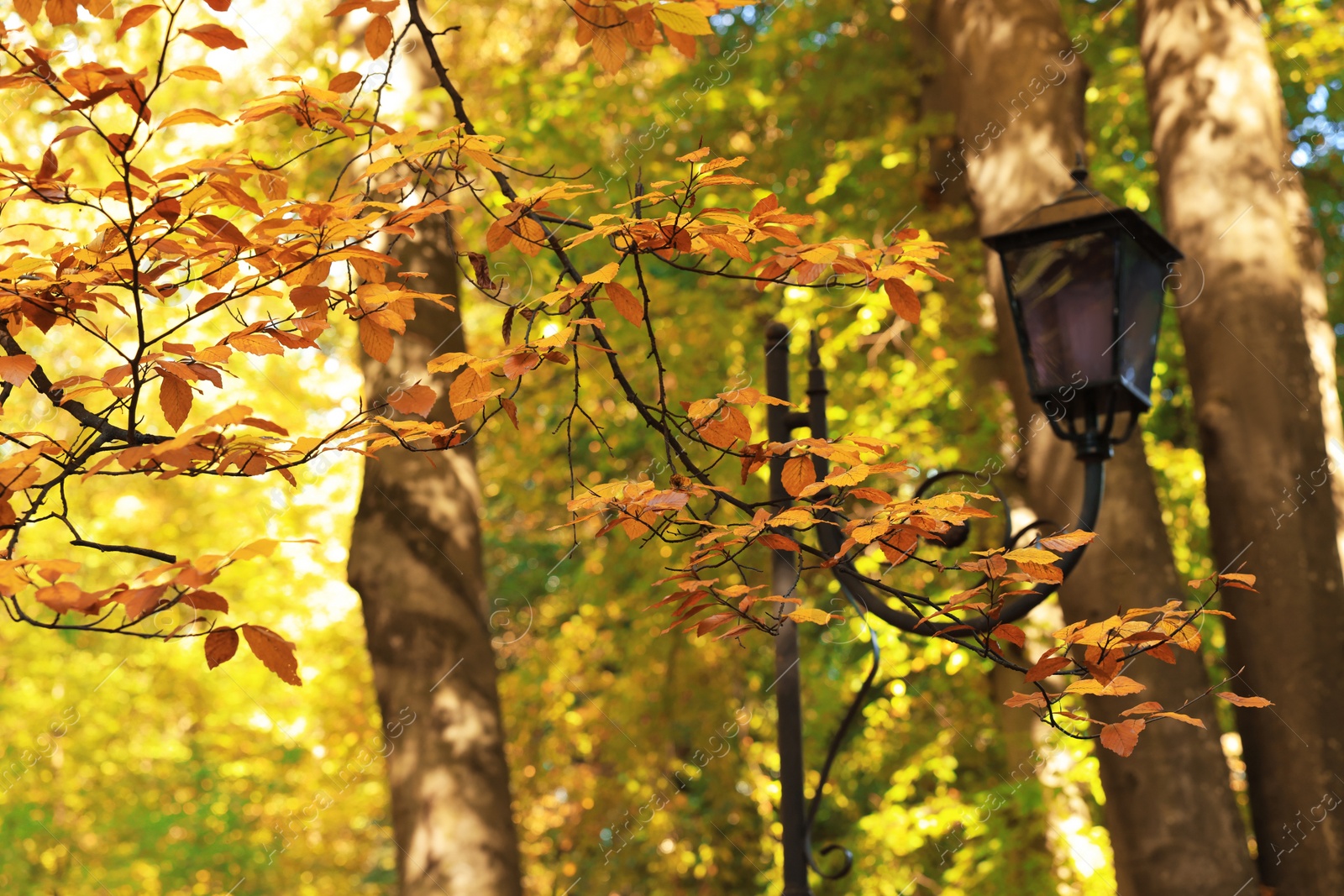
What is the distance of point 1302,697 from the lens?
4.93 metres

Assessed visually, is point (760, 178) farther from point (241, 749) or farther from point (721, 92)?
point (241, 749)

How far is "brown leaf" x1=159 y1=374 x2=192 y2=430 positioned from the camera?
211cm

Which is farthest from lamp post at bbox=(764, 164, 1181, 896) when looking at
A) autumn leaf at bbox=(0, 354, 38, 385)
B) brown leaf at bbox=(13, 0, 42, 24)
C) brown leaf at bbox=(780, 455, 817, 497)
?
brown leaf at bbox=(13, 0, 42, 24)

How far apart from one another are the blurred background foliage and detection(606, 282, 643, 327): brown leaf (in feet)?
11.1

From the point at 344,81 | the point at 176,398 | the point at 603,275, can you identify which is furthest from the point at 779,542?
the point at 344,81

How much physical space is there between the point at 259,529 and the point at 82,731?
3171 millimetres

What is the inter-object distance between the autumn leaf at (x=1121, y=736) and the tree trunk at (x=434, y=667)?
11.1 feet

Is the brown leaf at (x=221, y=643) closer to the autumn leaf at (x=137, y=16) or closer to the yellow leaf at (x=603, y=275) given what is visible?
the yellow leaf at (x=603, y=275)

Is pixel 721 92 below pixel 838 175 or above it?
above

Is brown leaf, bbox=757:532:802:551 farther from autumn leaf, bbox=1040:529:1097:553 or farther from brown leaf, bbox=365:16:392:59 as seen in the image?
brown leaf, bbox=365:16:392:59

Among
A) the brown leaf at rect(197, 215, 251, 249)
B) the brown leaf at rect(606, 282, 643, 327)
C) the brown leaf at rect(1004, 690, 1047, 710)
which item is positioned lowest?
the brown leaf at rect(1004, 690, 1047, 710)

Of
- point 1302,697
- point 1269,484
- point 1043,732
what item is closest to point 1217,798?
point 1302,697

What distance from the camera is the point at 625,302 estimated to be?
2252mm

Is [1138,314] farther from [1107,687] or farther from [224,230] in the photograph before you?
[224,230]
